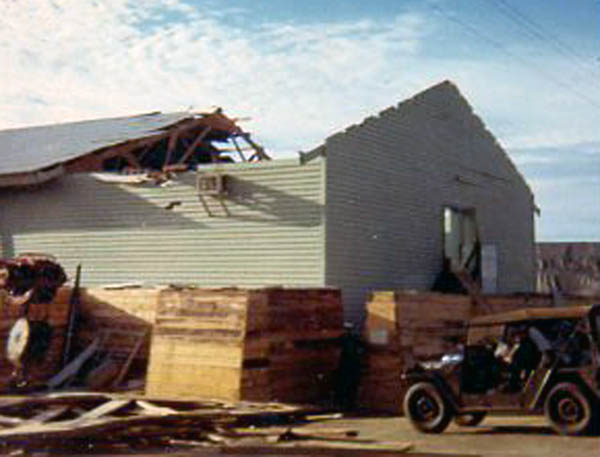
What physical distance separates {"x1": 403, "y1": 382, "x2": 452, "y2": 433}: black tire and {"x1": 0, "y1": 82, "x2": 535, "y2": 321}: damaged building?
5640 mm

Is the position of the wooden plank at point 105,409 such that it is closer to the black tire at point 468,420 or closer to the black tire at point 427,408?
the black tire at point 427,408

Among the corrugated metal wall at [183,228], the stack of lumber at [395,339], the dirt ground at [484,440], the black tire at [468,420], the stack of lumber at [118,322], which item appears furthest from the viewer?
the corrugated metal wall at [183,228]

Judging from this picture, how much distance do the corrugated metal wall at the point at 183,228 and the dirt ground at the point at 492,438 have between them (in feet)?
17.1

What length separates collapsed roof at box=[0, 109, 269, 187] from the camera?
868 inches

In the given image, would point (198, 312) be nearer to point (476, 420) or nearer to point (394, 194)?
point (476, 420)

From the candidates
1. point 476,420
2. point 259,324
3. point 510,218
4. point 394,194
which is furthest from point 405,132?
point 476,420

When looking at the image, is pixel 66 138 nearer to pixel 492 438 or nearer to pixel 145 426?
pixel 145 426

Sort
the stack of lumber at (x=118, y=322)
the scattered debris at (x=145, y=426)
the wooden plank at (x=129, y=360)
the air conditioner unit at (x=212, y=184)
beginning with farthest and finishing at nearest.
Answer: the air conditioner unit at (x=212, y=184)
the stack of lumber at (x=118, y=322)
the wooden plank at (x=129, y=360)
the scattered debris at (x=145, y=426)

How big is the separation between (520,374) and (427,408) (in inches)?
60.2

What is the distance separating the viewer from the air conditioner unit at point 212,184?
1880 centimetres

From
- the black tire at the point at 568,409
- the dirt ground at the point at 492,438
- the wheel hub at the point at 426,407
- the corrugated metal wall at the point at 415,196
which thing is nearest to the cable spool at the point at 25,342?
the corrugated metal wall at the point at 415,196

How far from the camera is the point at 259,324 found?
14.5 metres

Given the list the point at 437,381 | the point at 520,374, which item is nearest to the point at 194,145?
the point at 437,381

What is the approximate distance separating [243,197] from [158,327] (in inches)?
170
